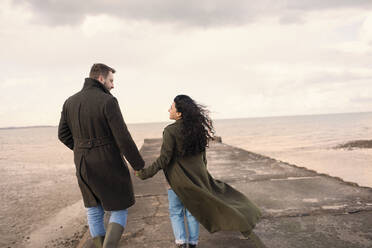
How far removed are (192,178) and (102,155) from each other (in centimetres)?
86

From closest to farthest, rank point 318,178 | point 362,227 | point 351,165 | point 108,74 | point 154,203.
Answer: point 108,74
point 362,227
point 154,203
point 318,178
point 351,165

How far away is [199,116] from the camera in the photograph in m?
2.87

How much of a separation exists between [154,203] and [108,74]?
3.07 m

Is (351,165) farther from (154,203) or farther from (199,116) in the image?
(199,116)

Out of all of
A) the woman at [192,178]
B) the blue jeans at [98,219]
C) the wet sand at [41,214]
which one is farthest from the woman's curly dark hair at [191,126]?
the wet sand at [41,214]

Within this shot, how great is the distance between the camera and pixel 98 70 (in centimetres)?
271

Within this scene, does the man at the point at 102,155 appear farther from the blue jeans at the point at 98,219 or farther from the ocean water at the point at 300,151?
the ocean water at the point at 300,151

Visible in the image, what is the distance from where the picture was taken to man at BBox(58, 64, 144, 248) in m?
2.51

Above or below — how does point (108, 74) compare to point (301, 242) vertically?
above

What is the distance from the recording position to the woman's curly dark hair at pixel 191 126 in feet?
9.11

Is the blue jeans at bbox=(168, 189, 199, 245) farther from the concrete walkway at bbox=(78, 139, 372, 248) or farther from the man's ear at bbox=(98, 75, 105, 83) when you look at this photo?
the man's ear at bbox=(98, 75, 105, 83)

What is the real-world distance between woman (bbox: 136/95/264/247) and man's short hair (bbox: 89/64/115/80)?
2.24ft

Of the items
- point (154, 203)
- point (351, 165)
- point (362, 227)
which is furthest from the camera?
point (351, 165)

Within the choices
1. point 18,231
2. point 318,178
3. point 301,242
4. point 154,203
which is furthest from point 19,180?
point 301,242
